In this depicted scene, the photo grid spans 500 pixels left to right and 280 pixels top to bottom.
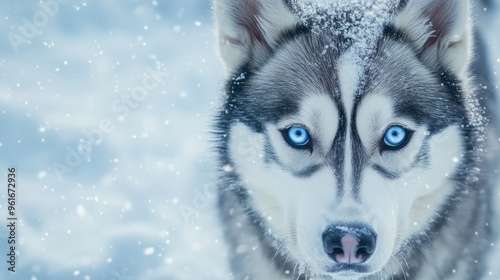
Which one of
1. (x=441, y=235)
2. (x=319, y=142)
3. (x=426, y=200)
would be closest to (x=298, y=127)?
(x=319, y=142)

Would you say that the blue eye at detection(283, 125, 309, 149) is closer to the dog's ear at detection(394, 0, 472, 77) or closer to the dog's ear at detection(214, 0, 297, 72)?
the dog's ear at detection(214, 0, 297, 72)

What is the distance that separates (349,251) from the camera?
1544 millimetres

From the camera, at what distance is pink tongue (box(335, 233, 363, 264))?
152 cm

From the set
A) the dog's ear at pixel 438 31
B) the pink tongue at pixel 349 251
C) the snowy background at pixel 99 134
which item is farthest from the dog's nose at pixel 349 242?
the snowy background at pixel 99 134

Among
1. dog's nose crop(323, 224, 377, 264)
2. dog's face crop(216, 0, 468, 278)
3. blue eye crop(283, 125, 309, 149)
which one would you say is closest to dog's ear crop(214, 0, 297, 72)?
dog's face crop(216, 0, 468, 278)

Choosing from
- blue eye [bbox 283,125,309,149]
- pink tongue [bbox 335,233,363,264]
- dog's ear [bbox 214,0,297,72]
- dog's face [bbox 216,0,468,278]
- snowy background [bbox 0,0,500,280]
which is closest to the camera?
pink tongue [bbox 335,233,363,264]

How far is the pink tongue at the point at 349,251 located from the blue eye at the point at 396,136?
1.17 ft

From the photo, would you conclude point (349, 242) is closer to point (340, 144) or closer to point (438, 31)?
point (340, 144)

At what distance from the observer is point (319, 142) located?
1.73m

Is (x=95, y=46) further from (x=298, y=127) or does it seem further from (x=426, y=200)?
(x=426, y=200)

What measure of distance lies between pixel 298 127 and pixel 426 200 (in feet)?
1.74

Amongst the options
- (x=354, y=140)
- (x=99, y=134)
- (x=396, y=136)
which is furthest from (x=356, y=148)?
(x=99, y=134)

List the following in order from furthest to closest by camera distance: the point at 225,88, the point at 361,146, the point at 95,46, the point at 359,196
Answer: the point at 95,46
the point at 225,88
the point at 361,146
the point at 359,196

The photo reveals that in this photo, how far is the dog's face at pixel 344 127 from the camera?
1.62 m
